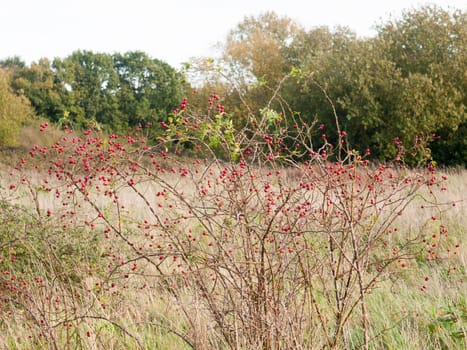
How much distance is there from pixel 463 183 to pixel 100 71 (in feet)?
104

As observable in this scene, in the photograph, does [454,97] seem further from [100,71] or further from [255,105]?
[100,71]

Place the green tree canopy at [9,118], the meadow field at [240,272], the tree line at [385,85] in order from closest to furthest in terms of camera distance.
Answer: the meadow field at [240,272] < the tree line at [385,85] < the green tree canopy at [9,118]

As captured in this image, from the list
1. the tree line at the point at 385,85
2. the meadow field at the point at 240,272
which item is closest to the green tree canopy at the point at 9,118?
the tree line at the point at 385,85

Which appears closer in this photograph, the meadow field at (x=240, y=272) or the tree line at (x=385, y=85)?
the meadow field at (x=240, y=272)

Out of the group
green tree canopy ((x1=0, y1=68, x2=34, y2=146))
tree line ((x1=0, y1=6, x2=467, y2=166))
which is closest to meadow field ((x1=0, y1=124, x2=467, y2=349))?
tree line ((x1=0, y1=6, x2=467, y2=166))

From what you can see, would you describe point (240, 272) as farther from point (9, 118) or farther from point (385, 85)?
point (9, 118)

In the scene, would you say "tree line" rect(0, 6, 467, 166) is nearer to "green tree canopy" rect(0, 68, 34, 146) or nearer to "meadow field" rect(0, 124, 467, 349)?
"green tree canopy" rect(0, 68, 34, 146)

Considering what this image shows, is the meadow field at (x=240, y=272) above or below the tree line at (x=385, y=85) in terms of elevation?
below

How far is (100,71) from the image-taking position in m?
38.8

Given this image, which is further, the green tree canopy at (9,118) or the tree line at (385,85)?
the green tree canopy at (9,118)

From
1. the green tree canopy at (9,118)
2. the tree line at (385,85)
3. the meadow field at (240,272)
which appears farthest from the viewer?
the green tree canopy at (9,118)

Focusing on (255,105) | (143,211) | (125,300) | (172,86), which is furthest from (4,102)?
(125,300)

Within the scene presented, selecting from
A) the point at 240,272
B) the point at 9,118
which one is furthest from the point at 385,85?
the point at 9,118

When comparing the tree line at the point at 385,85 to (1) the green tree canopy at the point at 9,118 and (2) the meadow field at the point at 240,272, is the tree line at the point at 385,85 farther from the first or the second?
A: (2) the meadow field at the point at 240,272
